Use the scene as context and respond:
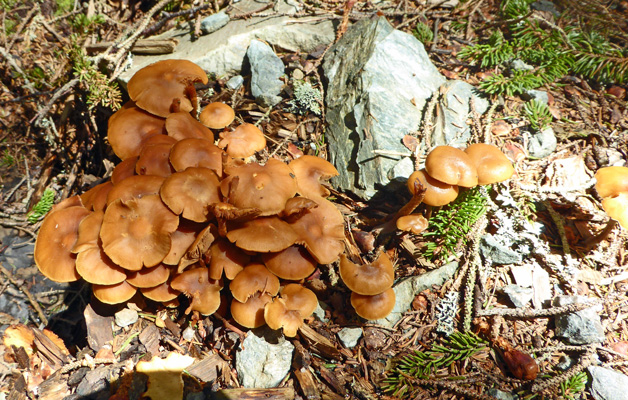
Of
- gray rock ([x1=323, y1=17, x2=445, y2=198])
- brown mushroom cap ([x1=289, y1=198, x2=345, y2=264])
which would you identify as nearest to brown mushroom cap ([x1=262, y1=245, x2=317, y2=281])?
brown mushroom cap ([x1=289, y1=198, x2=345, y2=264])

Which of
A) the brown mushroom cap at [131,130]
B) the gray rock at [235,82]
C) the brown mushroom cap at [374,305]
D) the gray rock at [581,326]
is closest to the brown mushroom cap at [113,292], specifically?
the brown mushroom cap at [131,130]

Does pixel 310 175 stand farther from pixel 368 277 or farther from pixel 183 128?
pixel 183 128

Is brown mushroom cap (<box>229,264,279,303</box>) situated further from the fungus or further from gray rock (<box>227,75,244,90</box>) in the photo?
gray rock (<box>227,75,244,90</box>)

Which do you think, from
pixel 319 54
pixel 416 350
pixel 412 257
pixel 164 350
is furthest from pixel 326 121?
pixel 164 350

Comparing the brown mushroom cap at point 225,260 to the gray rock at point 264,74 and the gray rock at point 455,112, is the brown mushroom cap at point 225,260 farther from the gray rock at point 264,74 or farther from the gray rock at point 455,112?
the gray rock at point 455,112

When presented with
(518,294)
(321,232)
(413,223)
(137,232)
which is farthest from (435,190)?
(137,232)
